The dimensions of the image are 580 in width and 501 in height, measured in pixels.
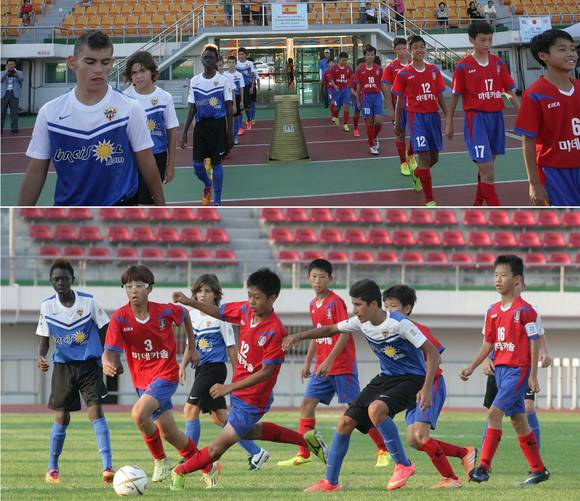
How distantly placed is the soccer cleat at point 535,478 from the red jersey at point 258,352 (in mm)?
1963

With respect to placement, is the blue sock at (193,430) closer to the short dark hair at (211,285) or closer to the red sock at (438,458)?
the short dark hair at (211,285)

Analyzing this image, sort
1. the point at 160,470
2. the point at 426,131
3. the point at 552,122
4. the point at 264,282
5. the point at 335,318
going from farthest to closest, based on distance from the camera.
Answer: the point at 426,131 < the point at 335,318 < the point at 160,470 < the point at 552,122 < the point at 264,282

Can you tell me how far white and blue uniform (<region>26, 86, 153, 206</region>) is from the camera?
629cm

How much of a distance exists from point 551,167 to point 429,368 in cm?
192

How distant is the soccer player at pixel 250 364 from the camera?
705cm

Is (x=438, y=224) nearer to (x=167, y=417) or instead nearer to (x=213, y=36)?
(x=213, y=36)

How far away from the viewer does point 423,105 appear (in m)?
13.1

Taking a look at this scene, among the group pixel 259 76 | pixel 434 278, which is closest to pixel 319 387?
pixel 434 278

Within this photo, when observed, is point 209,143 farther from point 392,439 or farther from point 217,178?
point 392,439

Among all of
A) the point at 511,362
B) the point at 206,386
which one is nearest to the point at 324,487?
the point at 511,362

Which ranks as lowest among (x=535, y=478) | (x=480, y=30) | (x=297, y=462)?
(x=297, y=462)

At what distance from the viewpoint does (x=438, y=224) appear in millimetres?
32188

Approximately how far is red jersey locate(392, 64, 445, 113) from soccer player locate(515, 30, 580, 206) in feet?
17.5

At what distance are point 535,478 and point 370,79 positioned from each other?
1324 centimetres
